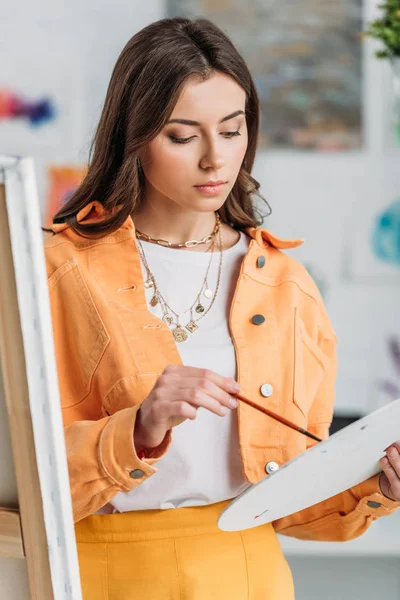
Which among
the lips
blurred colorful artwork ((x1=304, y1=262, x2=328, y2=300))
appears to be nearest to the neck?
the lips

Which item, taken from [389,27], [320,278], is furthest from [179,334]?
[320,278]

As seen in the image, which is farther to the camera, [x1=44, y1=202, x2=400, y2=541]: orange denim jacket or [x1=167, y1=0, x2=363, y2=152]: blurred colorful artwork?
[x1=167, y1=0, x2=363, y2=152]: blurred colorful artwork

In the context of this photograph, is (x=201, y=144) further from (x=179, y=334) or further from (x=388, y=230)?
(x=388, y=230)

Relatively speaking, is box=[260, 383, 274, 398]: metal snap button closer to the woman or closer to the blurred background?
the woman

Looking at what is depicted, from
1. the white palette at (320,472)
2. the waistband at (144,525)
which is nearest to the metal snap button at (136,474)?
the white palette at (320,472)

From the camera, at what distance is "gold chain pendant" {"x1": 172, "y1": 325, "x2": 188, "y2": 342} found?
1.26m

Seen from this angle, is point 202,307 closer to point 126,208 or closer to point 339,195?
point 126,208

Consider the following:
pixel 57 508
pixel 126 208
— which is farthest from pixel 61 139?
pixel 57 508

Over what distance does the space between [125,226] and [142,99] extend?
0.59 ft

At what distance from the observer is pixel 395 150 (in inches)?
106

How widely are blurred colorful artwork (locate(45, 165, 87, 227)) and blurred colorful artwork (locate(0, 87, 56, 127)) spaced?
15 cm

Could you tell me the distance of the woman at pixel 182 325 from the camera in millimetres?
1201

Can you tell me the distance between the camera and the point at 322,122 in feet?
8.84

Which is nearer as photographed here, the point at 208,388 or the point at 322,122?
the point at 208,388
